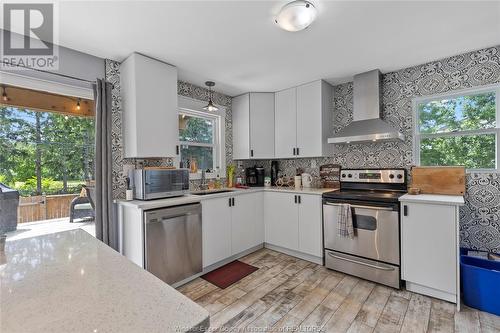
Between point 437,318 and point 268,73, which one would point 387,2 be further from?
point 437,318

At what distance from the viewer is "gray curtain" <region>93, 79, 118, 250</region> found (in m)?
2.30

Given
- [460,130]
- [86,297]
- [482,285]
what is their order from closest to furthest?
[86,297], [482,285], [460,130]

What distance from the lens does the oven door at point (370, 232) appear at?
7.79ft

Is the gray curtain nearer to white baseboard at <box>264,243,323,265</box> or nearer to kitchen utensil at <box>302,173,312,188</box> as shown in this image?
white baseboard at <box>264,243,323,265</box>

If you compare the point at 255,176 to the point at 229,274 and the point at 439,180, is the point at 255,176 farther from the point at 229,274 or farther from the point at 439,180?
the point at 439,180

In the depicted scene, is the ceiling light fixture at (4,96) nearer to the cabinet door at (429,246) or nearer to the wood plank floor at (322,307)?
the wood plank floor at (322,307)

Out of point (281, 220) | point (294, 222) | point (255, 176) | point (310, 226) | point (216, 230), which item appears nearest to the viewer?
point (216, 230)

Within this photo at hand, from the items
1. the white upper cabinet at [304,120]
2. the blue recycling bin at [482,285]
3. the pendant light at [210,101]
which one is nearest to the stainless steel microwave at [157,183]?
the pendant light at [210,101]

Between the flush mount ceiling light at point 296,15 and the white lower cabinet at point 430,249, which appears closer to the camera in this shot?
the flush mount ceiling light at point 296,15

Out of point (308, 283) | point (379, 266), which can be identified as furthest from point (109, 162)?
point (379, 266)

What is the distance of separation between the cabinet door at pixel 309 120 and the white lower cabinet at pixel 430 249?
54.2 inches

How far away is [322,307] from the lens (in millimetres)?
2078

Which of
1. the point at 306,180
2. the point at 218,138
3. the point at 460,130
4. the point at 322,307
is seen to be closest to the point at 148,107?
the point at 218,138

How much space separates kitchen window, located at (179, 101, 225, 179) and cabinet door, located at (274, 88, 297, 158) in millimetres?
911
